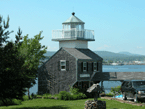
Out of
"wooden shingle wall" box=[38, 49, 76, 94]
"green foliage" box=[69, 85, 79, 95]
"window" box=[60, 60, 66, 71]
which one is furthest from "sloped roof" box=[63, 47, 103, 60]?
"green foliage" box=[69, 85, 79, 95]

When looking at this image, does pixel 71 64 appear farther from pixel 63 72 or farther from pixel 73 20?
pixel 73 20

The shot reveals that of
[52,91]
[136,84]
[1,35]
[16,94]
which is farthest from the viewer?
[52,91]

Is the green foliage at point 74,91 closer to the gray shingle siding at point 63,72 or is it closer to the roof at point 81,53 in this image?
the gray shingle siding at point 63,72

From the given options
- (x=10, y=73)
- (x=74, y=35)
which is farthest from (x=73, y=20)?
(x=10, y=73)

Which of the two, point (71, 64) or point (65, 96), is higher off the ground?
point (71, 64)

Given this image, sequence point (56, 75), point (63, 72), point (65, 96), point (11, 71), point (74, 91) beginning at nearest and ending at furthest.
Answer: point (11, 71) < point (65, 96) < point (74, 91) < point (63, 72) < point (56, 75)

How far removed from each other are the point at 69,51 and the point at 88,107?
1742 cm

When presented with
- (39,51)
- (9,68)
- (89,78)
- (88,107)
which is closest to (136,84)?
(88,107)

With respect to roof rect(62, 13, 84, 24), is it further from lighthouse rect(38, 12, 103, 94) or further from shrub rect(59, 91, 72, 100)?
shrub rect(59, 91, 72, 100)

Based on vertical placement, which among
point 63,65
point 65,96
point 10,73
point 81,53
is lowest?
point 65,96

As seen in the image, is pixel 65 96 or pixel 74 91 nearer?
pixel 65 96

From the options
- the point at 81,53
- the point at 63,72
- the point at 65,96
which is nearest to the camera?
the point at 65,96

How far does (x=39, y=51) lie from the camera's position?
41.1 meters

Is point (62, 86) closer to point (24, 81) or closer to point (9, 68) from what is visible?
point (24, 81)
